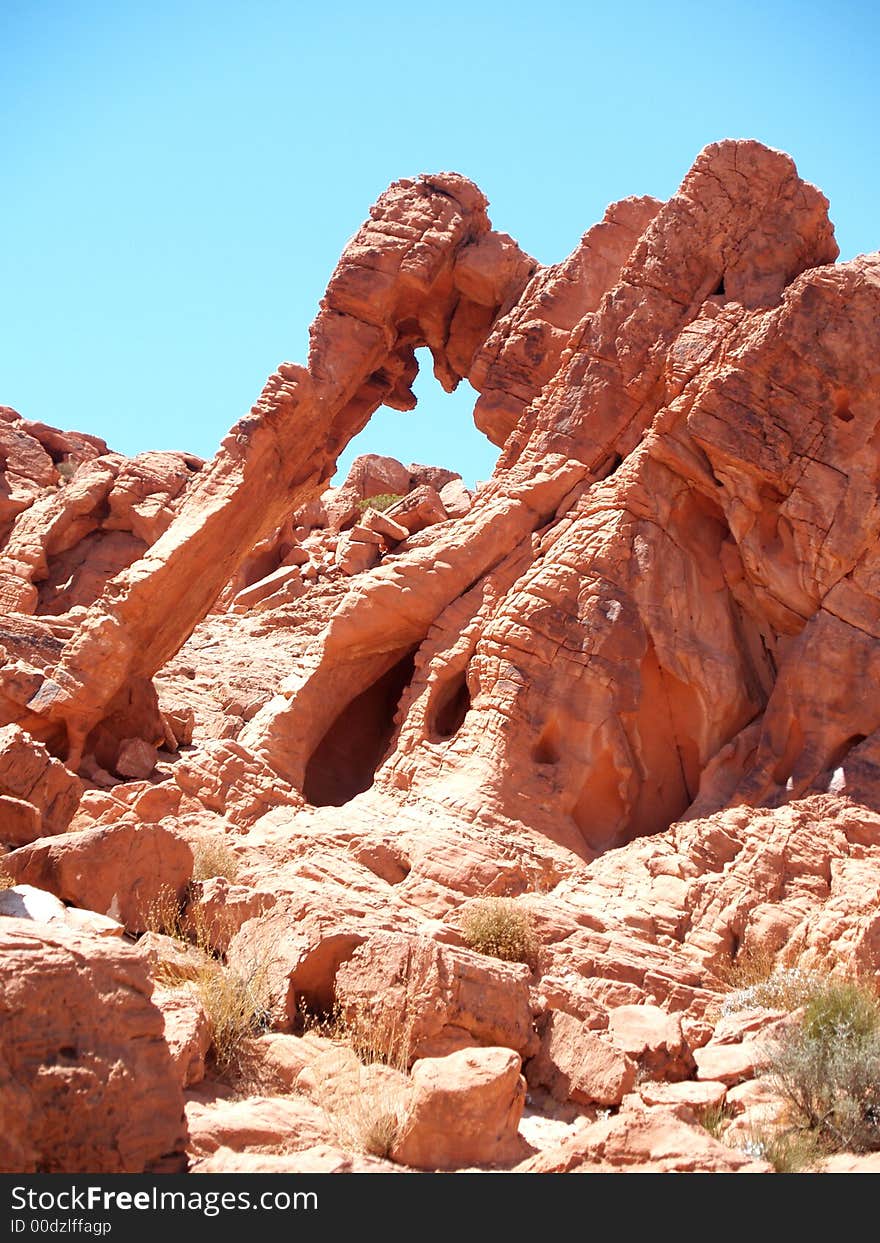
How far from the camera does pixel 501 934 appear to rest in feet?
36.6

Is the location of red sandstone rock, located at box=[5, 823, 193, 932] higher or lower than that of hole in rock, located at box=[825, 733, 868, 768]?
lower

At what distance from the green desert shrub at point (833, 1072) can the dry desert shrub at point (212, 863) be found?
19.2 feet

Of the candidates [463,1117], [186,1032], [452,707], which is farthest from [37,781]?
[463,1117]

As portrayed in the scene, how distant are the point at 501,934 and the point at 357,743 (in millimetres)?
6622

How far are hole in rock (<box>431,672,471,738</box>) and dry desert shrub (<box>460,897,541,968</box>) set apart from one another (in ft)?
14.0

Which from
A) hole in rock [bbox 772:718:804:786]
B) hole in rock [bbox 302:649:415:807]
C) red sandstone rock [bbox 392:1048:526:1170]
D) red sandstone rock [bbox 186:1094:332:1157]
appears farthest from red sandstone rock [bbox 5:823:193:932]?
hole in rock [bbox 772:718:804:786]

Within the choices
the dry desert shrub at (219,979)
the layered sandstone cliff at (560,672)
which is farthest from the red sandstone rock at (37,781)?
the dry desert shrub at (219,979)

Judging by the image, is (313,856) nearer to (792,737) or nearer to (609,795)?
(609,795)

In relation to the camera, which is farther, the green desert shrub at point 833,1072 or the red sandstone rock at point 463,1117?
the green desert shrub at point 833,1072

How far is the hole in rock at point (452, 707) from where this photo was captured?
51.3ft

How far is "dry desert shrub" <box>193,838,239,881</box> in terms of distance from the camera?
40.6 ft

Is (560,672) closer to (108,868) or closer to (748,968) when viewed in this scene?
(748,968)

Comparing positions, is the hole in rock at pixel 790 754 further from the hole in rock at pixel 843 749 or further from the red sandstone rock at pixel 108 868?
the red sandstone rock at pixel 108 868

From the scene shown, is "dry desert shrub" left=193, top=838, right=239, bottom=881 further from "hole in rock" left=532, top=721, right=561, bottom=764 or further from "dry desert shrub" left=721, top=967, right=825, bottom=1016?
"dry desert shrub" left=721, top=967, right=825, bottom=1016
